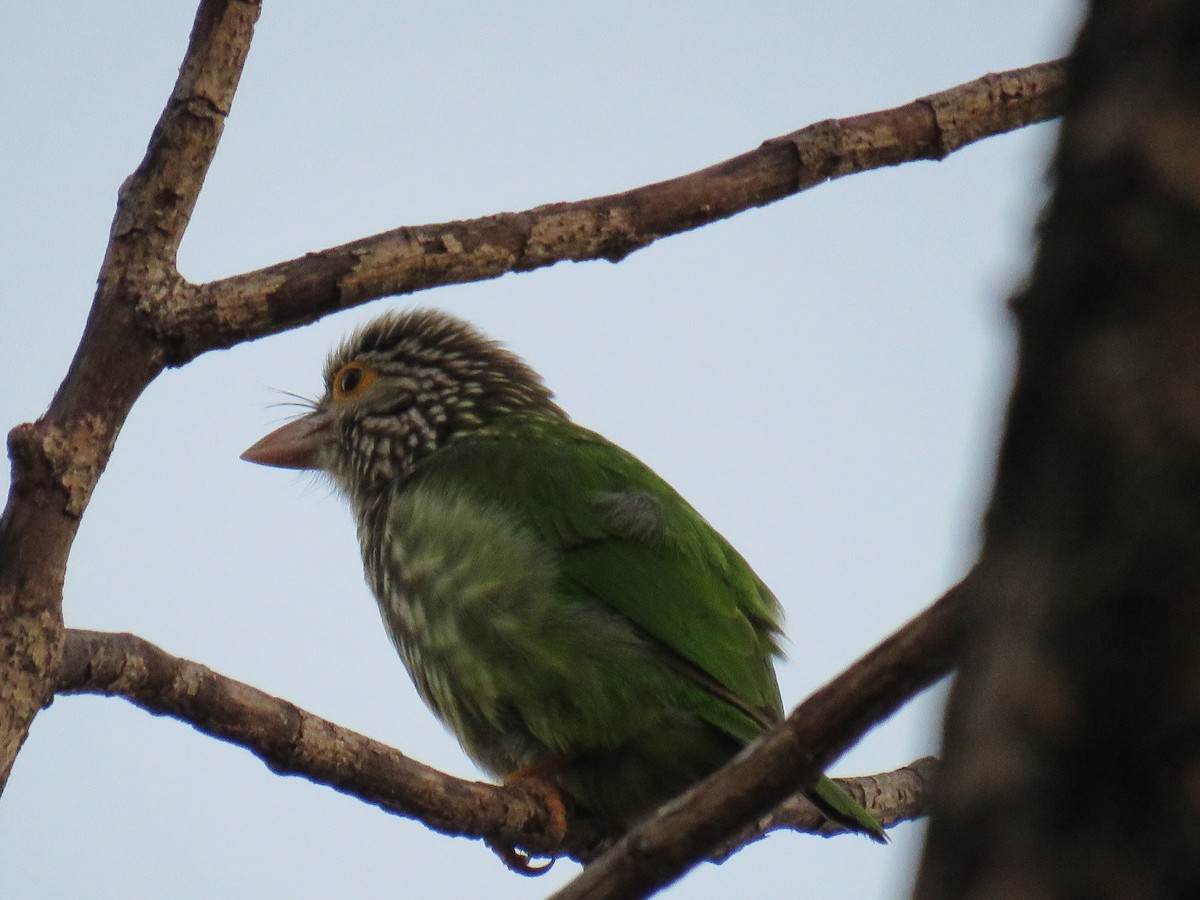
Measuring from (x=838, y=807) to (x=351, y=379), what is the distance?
2.73m

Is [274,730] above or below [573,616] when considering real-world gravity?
below

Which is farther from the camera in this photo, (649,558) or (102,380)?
(649,558)

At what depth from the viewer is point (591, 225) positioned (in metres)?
3.37

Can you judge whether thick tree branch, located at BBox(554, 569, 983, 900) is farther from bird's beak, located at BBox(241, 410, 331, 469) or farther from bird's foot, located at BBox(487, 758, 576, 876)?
bird's beak, located at BBox(241, 410, 331, 469)

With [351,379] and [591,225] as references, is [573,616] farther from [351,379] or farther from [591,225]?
[351,379]

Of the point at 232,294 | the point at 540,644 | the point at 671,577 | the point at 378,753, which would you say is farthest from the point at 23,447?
the point at 671,577

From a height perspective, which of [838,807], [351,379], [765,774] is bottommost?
[765,774]

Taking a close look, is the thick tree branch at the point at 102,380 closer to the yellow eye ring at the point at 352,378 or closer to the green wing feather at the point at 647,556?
the green wing feather at the point at 647,556

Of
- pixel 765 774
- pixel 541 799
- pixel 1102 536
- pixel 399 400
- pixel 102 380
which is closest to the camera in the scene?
pixel 1102 536

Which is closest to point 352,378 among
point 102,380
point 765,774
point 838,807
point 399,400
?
point 399,400

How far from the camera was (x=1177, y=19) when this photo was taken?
847mm

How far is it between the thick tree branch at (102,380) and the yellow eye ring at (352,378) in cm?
232

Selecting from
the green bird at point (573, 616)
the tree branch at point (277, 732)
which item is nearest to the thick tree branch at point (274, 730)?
the tree branch at point (277, 732)

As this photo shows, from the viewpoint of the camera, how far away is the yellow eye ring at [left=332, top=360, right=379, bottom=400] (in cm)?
536
